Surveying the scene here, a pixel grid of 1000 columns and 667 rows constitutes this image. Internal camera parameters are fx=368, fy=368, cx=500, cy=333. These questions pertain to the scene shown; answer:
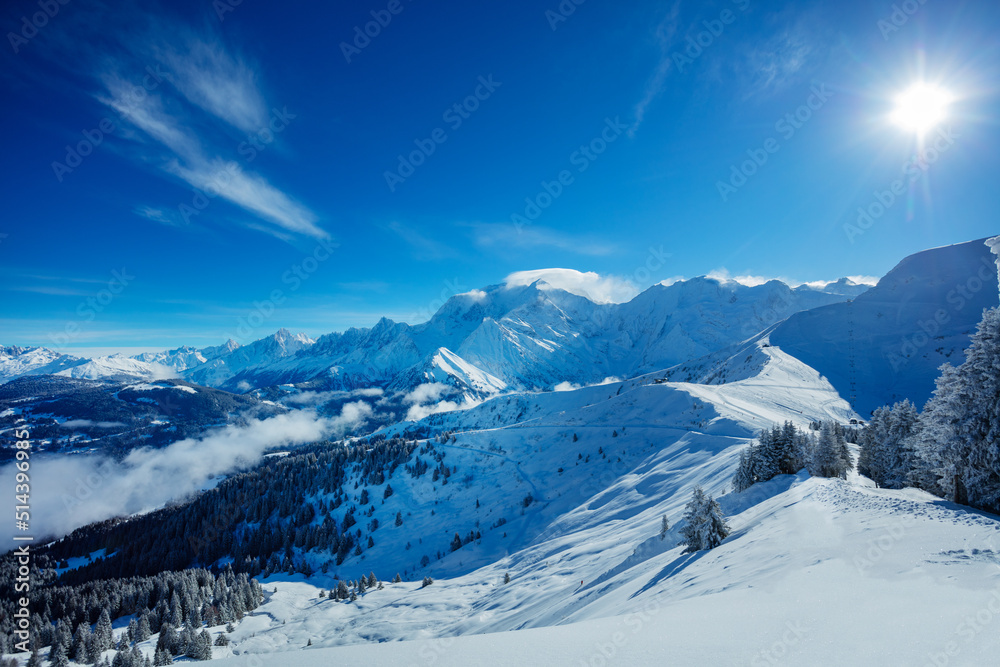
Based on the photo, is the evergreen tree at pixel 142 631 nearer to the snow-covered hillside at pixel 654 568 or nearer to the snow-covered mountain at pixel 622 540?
the snow-covered mountain at pixel 622 540

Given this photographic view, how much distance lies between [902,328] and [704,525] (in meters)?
179

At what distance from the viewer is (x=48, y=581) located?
138 metres

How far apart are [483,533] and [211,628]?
53.0 meters

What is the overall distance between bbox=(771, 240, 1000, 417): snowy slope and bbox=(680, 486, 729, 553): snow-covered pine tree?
392 ft

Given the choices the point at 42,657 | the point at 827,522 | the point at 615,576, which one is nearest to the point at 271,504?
the point at 42,657

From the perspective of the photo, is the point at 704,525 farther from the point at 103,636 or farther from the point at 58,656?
the point at 103,636

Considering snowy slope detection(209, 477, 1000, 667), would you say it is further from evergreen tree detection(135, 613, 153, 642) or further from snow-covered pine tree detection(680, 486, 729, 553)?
evergreen tree detection(135, 613, 153, 642)

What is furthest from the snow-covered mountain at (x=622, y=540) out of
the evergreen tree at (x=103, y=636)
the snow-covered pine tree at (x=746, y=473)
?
the evergreen tree at (x=103, y=636)

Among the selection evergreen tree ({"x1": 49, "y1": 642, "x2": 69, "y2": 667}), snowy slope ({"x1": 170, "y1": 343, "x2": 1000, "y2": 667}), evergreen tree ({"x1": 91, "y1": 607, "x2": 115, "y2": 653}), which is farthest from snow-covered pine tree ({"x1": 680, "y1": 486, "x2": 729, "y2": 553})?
evergreen tree ({"x1": 91, "y1": 607, "x2": 115, "y2": 653})

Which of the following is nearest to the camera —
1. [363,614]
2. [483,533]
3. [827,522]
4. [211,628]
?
[827,522]

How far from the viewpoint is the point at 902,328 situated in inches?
5359

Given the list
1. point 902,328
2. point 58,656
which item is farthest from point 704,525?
point 902,328

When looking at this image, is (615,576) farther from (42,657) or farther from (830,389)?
(830,389)

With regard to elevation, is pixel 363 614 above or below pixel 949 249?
below
